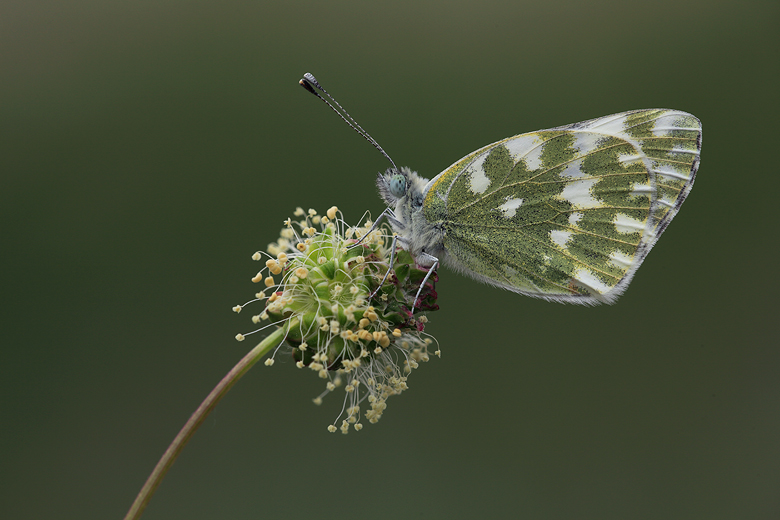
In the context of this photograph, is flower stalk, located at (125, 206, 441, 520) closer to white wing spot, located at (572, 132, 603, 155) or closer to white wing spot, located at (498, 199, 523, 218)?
white wing spot, located at (498, 199, 523, 218)

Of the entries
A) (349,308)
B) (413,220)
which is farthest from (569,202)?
(349,308)

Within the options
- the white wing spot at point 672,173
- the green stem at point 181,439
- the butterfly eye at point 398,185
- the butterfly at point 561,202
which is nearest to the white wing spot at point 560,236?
the butterfly at point 561,202

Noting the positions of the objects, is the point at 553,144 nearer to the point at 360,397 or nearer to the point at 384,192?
the point at 384,192

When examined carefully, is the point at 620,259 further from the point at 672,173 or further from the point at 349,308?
the point at 349,308

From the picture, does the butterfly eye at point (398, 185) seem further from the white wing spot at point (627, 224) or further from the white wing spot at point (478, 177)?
the white wing spot at point (627, 224)

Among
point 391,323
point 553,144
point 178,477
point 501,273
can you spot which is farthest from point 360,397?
point 178,477

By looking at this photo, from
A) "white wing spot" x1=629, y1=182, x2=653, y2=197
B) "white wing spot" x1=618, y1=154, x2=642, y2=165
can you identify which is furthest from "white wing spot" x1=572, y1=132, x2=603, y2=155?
"white wing spot" x1=629, y1=182, x2=653, y2=197
